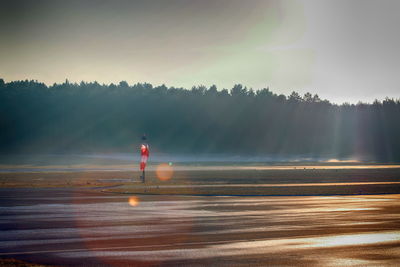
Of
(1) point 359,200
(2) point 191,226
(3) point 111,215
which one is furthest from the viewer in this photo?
(1) point 359,200

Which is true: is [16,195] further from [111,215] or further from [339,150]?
[339,150]

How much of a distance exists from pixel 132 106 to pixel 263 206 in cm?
15479

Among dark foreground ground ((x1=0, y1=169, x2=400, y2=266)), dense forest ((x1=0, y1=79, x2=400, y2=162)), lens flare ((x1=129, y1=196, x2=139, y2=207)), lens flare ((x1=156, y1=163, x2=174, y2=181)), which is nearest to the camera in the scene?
dark foreground ground ((x1=0, y1=169, x2=400, y2=266))

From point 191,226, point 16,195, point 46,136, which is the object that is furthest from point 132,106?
point 191,226

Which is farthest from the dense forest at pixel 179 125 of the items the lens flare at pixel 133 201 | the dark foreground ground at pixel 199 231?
the dark foreground ground at pixel 199 231

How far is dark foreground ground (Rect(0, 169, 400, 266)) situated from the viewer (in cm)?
1448

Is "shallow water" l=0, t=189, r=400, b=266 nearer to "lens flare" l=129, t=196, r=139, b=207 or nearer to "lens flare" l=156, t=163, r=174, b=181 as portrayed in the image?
"lens flare" l=129, t=196, r=139, b=207

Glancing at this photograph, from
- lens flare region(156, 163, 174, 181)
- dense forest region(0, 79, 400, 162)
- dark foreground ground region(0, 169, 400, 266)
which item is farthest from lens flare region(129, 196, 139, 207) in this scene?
dense forest region(0, 79, 400, 162)

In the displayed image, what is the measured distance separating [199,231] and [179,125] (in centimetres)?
15538

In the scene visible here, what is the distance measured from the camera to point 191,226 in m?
19.9

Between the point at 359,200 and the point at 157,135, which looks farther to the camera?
the point at 157,135

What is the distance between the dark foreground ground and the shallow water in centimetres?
2

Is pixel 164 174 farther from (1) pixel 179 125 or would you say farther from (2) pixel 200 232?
(1) pixel 179 125

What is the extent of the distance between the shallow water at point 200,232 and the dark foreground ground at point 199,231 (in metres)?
0.02
